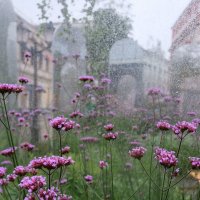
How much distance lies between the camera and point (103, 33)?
6.18ft

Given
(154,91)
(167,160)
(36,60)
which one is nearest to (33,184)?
(167,160)

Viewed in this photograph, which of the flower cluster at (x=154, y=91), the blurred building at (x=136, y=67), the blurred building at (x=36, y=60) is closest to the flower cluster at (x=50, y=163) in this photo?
the flower cluster at (x=154, y=91)

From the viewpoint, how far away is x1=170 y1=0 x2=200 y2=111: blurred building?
1689 mm

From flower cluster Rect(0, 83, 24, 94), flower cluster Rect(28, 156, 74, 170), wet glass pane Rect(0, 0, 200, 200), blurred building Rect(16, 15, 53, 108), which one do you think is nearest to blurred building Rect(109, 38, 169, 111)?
wet glass pane Rect(0, 0, 200, 200)

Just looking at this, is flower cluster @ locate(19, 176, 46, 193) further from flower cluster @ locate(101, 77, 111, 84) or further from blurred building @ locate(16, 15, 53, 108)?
blurred building @ locate(16, 15, 53, 108)

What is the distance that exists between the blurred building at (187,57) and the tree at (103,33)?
23cm

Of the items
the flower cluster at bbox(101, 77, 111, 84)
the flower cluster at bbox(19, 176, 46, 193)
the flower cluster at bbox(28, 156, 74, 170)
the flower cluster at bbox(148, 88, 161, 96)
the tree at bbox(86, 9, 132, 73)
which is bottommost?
the flower cluster at bbox(19, 176, 46, 193)

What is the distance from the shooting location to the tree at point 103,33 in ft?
5.94

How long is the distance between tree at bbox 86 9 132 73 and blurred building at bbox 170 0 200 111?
233 mm

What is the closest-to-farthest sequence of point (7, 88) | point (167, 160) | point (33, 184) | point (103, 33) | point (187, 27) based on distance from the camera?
point (33, 184) → point (167, 160) → point (7, 88) → point (187, 27) → point (103, 33)

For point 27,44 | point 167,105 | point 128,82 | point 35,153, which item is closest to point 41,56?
point 27,44

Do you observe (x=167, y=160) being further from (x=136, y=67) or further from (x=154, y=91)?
(x=136, y=67)

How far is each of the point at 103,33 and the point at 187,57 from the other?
0.41m

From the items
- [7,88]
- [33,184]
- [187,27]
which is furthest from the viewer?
[187,27]
